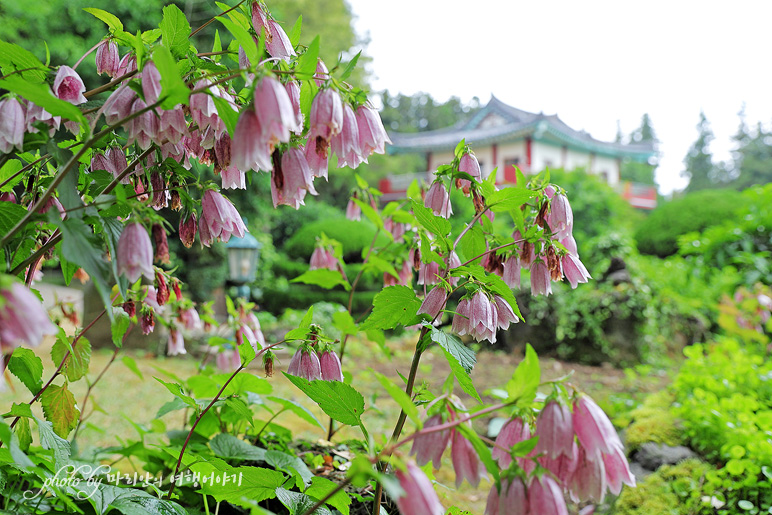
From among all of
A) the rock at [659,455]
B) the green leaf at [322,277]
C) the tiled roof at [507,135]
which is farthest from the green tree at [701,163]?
the green leaf at [322,277]

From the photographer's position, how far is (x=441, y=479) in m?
2.64

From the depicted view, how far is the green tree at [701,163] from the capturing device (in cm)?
3259

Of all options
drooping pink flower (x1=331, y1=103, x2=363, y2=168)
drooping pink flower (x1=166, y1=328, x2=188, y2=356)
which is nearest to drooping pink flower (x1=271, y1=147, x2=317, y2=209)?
drooping pink flower (x1=331, y1=103, x2=363, y2=168)

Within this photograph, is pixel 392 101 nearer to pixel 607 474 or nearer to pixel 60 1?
pixel 60 1

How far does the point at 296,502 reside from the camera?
1.04 meters

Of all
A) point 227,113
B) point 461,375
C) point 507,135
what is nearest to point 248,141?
point 227,113

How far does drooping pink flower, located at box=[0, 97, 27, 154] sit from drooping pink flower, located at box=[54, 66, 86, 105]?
0.08 metres

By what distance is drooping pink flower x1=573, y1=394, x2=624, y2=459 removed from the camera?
64cm

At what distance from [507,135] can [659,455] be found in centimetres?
1709

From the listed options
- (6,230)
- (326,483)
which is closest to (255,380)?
(326,483)

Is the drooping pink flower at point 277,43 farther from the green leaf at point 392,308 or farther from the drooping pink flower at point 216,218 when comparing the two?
the green leaf at point 392,308

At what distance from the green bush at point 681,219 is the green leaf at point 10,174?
39.8ft

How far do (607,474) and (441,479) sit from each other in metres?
2.13

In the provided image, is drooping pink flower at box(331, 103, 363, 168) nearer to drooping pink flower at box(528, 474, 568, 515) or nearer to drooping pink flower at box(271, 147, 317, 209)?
drooping pink flower at box(271, 147, 317, 209)
